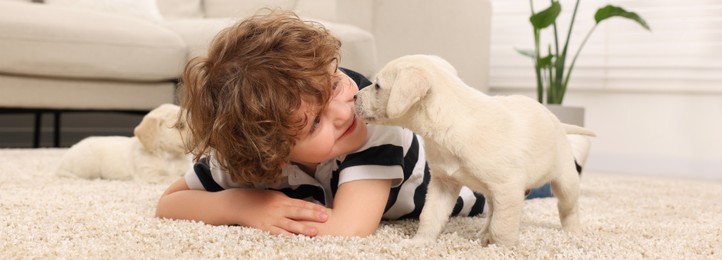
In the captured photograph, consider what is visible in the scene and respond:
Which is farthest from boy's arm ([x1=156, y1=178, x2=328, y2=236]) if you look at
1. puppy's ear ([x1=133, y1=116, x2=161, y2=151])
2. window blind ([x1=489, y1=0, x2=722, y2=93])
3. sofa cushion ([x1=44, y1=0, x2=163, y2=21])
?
window blind ([x1=489, y1=0, x2=722, y2=93])

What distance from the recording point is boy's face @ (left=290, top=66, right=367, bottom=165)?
3.97 feet

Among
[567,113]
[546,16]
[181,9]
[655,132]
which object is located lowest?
Answer: [655,132]

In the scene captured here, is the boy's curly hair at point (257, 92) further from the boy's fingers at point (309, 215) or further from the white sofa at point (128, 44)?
the white sofa at point (128, 44)

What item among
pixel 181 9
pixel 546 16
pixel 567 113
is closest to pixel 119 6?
pixel 181 9

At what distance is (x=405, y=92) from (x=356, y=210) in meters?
0.28

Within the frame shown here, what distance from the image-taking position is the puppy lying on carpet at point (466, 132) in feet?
3.55

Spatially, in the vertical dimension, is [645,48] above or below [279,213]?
below

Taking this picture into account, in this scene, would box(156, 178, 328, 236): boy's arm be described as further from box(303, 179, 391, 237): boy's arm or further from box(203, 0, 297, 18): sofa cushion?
box(203, 0, 297, 18): sofa cushion

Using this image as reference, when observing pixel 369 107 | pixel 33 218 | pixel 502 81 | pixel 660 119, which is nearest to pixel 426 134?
pixel 369 107

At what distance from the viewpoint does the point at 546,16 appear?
10.1 feet

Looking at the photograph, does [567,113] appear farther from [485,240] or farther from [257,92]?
[257,92]

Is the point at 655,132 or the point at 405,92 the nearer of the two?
the point at 405,92

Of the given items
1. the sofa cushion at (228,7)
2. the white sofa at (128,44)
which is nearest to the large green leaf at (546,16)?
the white sofa at (128,44)

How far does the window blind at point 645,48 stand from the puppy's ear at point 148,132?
7.94ft
